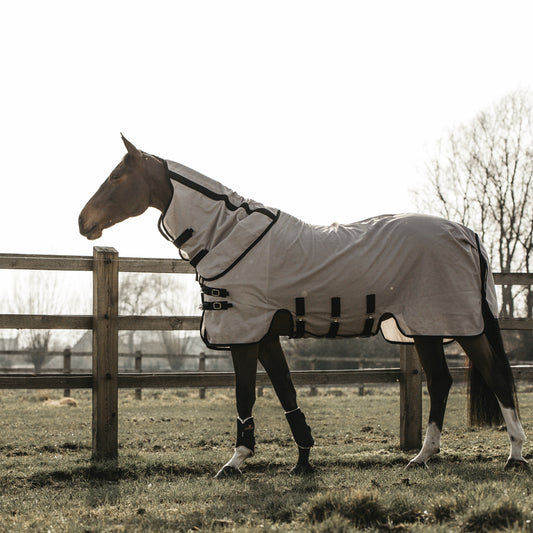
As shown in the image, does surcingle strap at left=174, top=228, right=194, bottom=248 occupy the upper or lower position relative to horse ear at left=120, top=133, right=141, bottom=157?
lower

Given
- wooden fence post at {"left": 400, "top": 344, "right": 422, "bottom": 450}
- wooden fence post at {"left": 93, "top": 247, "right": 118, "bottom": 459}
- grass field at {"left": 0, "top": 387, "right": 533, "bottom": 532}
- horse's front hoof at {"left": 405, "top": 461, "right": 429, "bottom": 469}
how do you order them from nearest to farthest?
grass field at {"left": 0, "top": 387, "right": 533, "bottom": 532}, horse's front hoof at {"left": 405, "top": 461, "right": 429, "bottom": 469}, wooden fence post at {"left": 93, "top": 247, "right": 118, "bottom": 459}, wooden fence post at {"left": 400, "top": 344, "right": 422, "bottom": 450}

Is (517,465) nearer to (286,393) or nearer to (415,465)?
(415,465)

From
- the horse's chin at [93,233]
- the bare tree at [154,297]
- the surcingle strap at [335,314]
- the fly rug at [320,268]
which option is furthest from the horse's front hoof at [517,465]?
the bare tree at [154,297]

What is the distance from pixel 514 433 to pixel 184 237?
2566 millimetres

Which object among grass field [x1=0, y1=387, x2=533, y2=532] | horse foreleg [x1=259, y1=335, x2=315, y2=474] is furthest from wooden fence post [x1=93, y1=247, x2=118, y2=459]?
horse foreleg [x1=259, y1=335, x2=315, y2=474]

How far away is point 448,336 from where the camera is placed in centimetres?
419

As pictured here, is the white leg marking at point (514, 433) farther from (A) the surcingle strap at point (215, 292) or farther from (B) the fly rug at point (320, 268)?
(A) the surcingle strap at point (215, 292)

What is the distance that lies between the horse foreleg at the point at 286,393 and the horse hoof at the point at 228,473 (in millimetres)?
444

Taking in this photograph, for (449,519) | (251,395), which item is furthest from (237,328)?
(449,519)

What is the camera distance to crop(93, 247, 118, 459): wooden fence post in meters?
4.99

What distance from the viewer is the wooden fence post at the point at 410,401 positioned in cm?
548

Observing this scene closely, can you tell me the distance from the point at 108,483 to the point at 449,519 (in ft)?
7.71

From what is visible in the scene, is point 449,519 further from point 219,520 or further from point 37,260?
point 37,260

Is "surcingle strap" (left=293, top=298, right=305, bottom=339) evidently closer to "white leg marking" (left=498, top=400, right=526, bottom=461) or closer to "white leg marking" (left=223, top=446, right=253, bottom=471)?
"white leg marking" (left=223, top=446, right=253, bottom=471)
